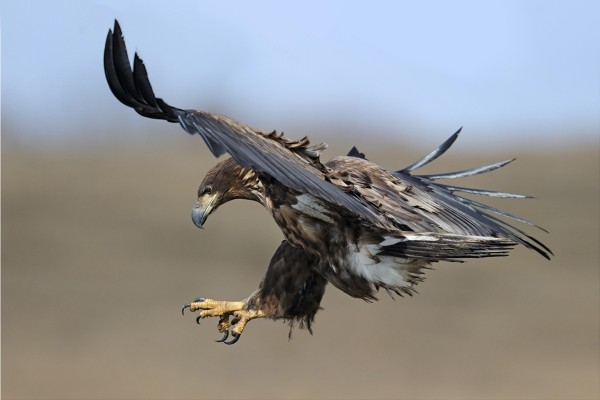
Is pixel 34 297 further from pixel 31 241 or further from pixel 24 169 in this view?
pixel 24 169

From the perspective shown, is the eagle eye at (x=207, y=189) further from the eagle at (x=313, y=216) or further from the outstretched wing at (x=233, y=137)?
the outstretched wing at (x=233, y=137)

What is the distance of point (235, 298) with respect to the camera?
17531 millimetres

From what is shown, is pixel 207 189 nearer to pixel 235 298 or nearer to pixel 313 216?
Result: pixel 313 216

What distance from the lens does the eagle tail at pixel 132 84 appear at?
5023mm

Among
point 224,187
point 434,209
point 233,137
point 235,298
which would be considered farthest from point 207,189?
point 235,298

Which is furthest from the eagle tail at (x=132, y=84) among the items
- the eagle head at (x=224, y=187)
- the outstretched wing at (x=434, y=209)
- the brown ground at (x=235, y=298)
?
the brown ground at (x=235, y=298)

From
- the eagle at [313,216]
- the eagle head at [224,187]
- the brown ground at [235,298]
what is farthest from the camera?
the brown ground at [235,298]

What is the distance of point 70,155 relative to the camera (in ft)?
82.5

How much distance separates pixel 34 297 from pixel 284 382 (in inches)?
192

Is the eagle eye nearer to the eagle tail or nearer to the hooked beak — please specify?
the hooked beak

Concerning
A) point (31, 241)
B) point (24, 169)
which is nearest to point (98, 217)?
point (31, 241)

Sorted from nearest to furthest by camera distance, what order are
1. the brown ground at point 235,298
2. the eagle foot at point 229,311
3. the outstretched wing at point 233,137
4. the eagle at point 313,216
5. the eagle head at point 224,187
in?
the outstretched wing at point 233,137
the eagle at point 313,216
the eagle head at point 224,187
the eagle foot at point 229,311
the brown ground at point 235,298

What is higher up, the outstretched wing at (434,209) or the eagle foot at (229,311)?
the outstretched wing at (434,209)

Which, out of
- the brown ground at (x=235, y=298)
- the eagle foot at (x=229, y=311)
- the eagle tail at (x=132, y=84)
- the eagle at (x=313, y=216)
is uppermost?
the brown ground at (x=235, y=298)
